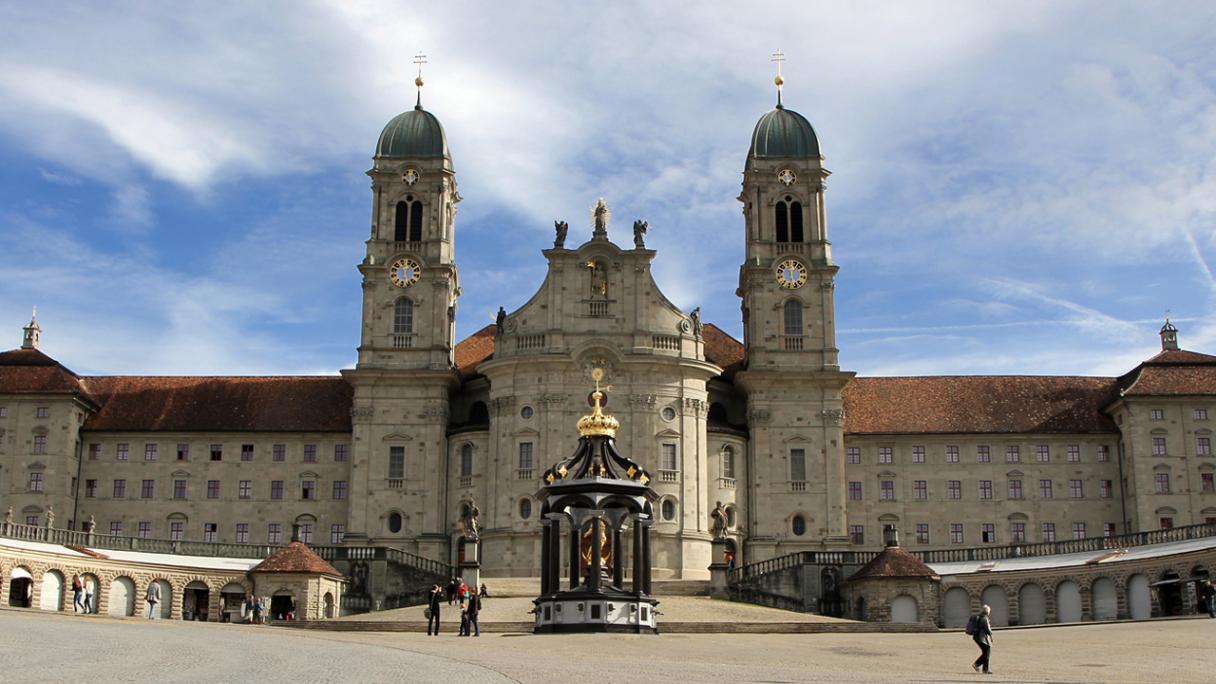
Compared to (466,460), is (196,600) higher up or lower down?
lower down

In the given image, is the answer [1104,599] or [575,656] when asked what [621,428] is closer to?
[1104,599]

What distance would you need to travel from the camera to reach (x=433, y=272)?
82.5 meters

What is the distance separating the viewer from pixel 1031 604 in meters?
67.4

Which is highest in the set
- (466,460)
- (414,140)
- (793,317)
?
(414,140)

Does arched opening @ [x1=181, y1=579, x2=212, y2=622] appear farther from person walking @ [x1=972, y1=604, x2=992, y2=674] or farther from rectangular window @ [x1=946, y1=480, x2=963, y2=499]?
person walking @ [x1=972, y1=604, x2=992, y2=674]

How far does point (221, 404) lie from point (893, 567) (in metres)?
39.6

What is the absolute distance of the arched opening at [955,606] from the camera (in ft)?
226

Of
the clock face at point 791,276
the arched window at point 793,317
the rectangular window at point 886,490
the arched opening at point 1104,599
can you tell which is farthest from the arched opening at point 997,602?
the clock face at point 791,276

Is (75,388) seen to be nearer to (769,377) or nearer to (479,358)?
(479,358)

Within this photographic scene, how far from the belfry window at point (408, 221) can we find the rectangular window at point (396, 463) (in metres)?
11.9

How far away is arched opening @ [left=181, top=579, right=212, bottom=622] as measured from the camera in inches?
2633

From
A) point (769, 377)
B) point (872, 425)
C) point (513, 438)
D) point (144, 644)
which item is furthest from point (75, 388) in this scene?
point (144, 644)

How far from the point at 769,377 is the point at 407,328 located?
19.7 m

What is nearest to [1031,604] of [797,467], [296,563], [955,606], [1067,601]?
[1067,601]
